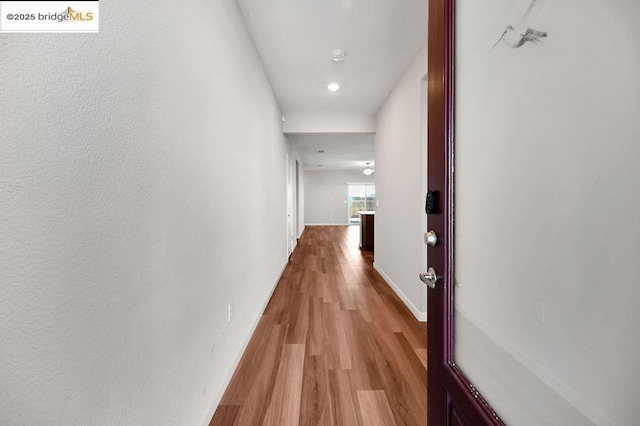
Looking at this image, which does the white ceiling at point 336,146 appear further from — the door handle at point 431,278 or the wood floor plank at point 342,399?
the door handle at point 431,278

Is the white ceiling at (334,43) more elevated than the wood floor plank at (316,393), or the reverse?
the white ceiling at (334,43)

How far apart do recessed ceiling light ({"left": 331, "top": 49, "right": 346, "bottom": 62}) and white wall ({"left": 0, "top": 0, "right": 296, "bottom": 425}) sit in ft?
3.73

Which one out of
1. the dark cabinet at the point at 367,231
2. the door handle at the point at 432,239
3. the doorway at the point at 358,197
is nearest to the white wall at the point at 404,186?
the door handle at the point at 432,239

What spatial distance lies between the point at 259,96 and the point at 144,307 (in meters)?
2.15

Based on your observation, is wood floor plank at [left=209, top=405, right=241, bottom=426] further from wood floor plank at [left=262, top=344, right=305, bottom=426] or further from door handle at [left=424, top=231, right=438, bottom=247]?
door handle at [left=424, top=231, right=438, bottom=247]

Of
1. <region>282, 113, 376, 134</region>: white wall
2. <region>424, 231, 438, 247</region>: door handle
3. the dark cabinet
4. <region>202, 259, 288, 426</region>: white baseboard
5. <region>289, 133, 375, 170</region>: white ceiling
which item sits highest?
<region>289, 133, 375, 170</region>: white ceiling

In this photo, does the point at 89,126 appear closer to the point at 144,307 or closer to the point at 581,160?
the point at 144,307

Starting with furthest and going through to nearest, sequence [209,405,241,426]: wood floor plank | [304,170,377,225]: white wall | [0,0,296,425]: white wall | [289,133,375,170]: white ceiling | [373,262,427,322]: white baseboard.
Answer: [304,170,377,225]: white wall → [289,133,375,170]: white ceiling → [373,262,427,322]: white baseboard → [209,405,241,426]: wood floor plank → [0,0,296,425]: white wall

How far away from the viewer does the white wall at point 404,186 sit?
2447mm

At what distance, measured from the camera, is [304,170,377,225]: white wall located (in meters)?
11.2

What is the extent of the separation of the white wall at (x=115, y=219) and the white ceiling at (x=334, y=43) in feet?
2.04

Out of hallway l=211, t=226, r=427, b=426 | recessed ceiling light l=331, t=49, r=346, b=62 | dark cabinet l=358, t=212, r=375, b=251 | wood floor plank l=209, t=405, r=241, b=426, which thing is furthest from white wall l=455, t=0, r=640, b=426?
dark cabinet l=358, t=212, r=375, b=251

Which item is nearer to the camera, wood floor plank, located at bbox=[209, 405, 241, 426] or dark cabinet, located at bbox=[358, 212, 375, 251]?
wood floor plank, located at bbox=[209, 405, 241, 426]

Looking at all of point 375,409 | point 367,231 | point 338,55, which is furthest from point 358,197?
point 375,409
